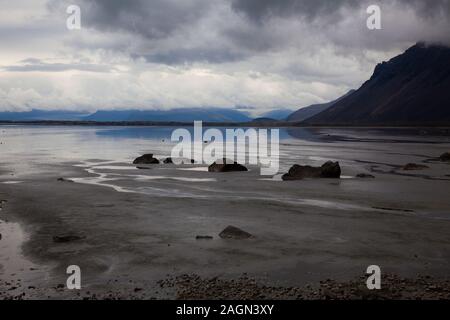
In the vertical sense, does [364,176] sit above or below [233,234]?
above

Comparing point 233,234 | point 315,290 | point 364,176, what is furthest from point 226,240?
point 364,176

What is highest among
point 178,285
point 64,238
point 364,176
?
point 364,176

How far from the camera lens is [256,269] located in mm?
11555

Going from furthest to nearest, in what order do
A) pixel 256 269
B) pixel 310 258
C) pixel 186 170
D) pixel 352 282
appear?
pixel 186 170 → pixel 310 258 → pixel 256 269 → pixel 352 282

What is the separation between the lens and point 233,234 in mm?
14633

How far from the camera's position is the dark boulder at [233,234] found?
14562 millimetres

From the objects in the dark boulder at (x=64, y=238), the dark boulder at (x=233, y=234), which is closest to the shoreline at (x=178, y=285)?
the dark boulder at (x=64, y=238)

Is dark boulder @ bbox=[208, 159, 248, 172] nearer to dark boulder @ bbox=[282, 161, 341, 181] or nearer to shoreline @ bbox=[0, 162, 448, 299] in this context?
dark boulder @ bbox=[282, 161, 341, 181]

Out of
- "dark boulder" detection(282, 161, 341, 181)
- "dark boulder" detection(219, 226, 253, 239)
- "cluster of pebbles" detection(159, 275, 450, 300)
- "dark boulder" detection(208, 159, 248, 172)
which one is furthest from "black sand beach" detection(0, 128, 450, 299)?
"dark boulder" detection(208, 159, 248, 172)

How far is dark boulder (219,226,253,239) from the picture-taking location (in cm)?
1456

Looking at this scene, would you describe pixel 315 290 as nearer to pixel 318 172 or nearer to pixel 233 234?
pixel 233 234
